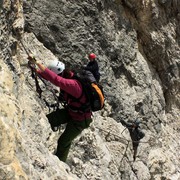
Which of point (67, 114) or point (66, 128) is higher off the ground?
point (67, 114)

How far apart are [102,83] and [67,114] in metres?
4.28

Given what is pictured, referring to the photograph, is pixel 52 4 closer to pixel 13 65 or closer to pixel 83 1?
pixel 83 1

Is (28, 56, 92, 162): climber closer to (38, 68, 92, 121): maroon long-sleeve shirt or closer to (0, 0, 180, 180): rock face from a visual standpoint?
(38, 68, 92, 121): maroon long-sleeve shirt

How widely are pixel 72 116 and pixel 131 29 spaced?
715cm

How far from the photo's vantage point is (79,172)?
8031 millimetres

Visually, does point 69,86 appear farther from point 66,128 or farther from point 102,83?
point 102,83

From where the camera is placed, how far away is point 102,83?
11.6 metres

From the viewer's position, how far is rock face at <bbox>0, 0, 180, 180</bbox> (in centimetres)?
496

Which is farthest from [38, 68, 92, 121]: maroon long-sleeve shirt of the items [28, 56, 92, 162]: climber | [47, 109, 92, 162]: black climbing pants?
[47, 109, 92, 162]: black climbing pants

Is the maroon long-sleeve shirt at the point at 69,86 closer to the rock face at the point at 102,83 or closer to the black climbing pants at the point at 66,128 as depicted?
the black climbing pants at the point at 66,128

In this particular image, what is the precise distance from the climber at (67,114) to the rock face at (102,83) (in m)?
0.28

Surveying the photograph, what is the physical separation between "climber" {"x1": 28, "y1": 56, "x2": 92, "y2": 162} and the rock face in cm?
28

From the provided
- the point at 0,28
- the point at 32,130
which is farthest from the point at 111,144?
the point at 0,28

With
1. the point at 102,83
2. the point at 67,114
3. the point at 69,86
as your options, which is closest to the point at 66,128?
the point at 67,114
